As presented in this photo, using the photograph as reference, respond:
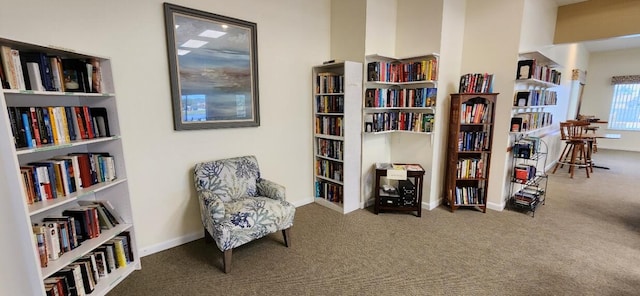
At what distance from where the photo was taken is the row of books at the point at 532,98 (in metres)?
3.27

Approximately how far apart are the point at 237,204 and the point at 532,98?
3673 millimetres

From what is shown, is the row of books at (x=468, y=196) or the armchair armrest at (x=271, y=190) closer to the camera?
the armchair armrest at (x=271, y=190)

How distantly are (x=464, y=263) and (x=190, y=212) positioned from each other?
253 cm

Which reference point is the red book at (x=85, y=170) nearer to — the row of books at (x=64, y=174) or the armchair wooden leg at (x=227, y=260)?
the row of books at (x=64, y=174)

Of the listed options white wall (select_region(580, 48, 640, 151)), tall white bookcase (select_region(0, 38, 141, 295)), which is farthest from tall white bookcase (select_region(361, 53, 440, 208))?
white wall (select_region(580, 48, 640, 151))

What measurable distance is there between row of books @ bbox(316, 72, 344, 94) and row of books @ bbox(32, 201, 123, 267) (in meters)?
2.39

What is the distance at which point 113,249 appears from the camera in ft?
7.05

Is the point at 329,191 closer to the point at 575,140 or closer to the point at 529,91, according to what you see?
the point at 529,91

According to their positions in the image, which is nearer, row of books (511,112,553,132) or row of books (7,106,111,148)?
row of books (7,106,111,148)

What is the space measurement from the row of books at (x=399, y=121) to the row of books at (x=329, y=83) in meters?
0.50

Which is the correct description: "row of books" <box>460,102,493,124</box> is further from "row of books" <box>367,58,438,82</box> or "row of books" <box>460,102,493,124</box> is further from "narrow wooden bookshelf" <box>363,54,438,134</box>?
"row of books" <box>367,58,438,82</box>

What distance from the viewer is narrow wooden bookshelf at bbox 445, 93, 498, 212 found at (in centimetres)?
327

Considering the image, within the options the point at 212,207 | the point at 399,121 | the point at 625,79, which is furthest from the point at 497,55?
the point at 625,79

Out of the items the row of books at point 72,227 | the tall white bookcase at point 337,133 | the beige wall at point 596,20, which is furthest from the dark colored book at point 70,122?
the beige wall at point 596,20
